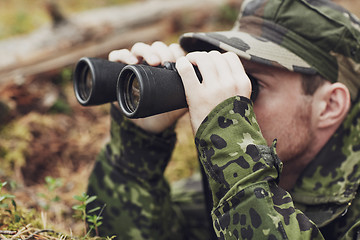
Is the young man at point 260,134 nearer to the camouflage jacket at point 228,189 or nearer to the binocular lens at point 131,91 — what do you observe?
the camouflage jacket at point 228,189

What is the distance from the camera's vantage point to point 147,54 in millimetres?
1706

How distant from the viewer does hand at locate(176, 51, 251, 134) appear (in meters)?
1.37

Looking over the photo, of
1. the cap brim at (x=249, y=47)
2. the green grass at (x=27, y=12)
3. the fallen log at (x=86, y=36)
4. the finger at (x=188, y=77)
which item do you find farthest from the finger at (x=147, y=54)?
the green grass at (x=27, y=12)

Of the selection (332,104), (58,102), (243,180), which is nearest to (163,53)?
(243,180)

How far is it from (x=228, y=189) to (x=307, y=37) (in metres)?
0.95

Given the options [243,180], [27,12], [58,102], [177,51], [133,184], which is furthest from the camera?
[27,12]

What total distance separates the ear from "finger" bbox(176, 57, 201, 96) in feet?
2.71

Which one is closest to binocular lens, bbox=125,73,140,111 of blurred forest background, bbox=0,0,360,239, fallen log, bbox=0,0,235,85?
blurred forest background, bbox=0,0,360,239

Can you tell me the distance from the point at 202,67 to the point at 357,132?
96 cm

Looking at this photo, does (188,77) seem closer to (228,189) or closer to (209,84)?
(209,84)

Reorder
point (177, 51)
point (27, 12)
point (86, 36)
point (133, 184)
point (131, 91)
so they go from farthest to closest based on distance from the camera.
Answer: point (27, 12)
point (86, 36)
point (133, 184)
point (177, 51)
point (131, 91)

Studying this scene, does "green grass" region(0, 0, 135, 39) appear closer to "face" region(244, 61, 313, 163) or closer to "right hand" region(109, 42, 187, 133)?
"right hand" region(109, 42, 187, 133)

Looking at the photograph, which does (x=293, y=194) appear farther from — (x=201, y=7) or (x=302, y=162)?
(x=201, y=7)

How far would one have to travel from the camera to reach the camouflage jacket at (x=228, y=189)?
129 cm
